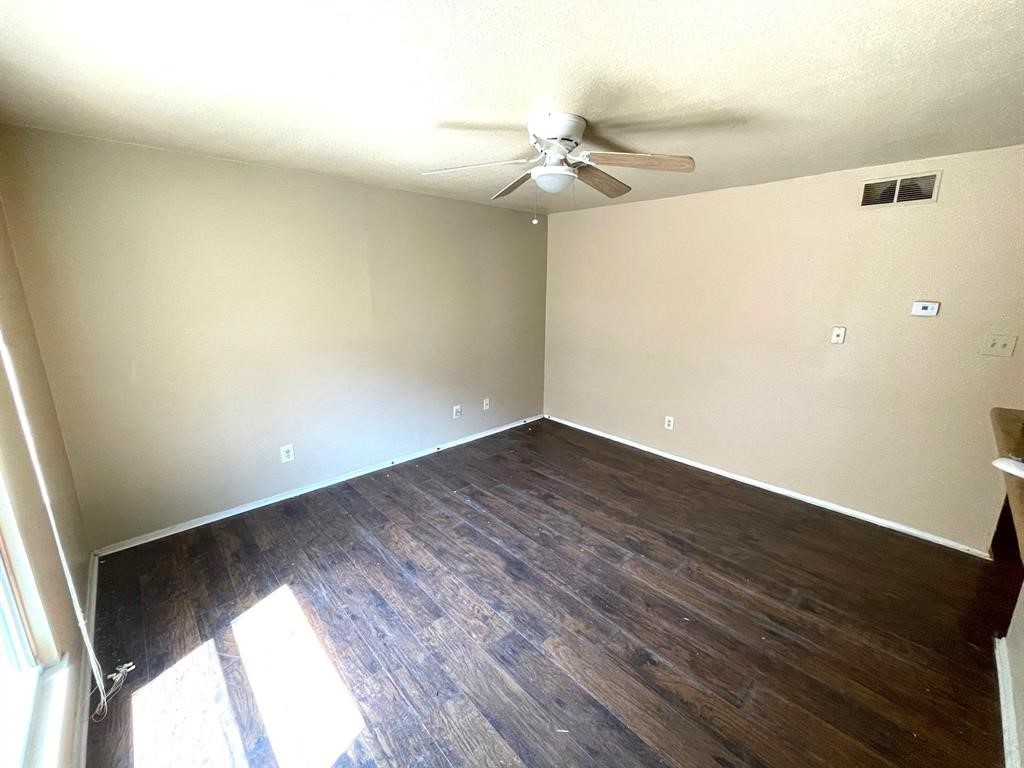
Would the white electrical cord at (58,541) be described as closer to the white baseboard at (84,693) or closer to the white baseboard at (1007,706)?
the white baseboard at (84,693)

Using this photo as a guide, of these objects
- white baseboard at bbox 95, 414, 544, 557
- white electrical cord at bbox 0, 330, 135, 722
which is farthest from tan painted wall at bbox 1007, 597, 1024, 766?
white baseboard at bbox 95, 414, 544, 557

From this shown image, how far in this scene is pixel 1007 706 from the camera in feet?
4.85

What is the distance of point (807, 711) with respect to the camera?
1508 millimetres

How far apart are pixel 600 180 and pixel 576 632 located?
Answer: 214 centimetres

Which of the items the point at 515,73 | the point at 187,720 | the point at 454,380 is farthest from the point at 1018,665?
the point at 454,380

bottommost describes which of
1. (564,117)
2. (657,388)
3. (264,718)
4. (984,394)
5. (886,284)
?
(264,718)

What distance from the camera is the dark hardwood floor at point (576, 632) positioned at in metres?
1.41

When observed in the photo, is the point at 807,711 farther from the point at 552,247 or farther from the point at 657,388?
the point at 552,247

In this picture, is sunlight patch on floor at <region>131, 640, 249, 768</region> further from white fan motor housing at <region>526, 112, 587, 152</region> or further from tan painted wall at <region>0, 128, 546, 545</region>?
white fan motor housing at <region>526, 112, 587, 152</region>

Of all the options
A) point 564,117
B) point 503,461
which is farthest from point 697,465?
point 564,117

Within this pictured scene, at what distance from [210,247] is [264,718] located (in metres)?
2.37

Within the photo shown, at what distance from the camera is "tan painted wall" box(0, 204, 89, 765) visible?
1.23 metres

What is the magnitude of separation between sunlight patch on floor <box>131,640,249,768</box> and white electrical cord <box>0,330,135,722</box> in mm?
98

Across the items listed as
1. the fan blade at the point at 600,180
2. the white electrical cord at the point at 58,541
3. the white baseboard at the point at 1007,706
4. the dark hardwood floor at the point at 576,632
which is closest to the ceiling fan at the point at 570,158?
the fan blade at the point at 600,180
